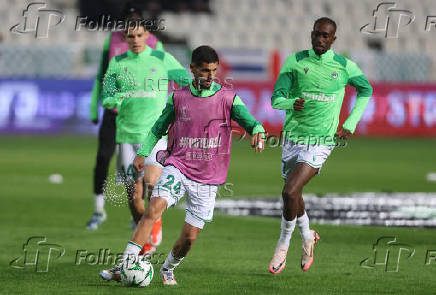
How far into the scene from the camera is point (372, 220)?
1247 cm

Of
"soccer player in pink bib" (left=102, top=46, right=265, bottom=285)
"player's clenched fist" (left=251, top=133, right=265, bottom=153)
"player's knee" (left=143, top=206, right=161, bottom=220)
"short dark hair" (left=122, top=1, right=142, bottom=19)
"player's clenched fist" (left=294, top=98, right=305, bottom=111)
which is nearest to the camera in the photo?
"player's clenched fist" (left=251, top=133, right=265, bottom=153)

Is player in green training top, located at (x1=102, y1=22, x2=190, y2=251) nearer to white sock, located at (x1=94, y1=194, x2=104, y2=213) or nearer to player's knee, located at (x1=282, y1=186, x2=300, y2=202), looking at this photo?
player's knee, located at (x1=282, y1=186, x2=300, y2=202)

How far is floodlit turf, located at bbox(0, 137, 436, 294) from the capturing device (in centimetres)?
788

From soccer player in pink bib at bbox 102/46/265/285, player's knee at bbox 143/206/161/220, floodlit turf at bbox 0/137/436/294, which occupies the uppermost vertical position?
soccer player in pink bib at bbox 102/46/265/285

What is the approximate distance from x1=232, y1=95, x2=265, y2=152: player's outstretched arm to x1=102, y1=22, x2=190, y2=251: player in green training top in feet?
5.98

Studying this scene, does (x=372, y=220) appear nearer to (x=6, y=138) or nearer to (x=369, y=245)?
(x=369, y=245)

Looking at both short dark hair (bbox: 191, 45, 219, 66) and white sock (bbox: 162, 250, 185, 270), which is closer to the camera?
short dark hair (bbox: 191, 45, 219, 66)

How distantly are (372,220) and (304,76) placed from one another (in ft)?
13.5

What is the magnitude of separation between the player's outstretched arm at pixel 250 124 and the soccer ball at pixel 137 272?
1.29m

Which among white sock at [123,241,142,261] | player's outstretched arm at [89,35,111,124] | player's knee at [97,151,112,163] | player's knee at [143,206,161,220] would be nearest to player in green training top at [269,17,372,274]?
player's knee at [143,206,161,220]

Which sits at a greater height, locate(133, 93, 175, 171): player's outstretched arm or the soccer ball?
locate(133, 93, 175, 171): player's outstretched arm

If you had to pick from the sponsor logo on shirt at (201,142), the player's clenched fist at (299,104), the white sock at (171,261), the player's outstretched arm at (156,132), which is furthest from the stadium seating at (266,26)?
the white sock at (171,261)

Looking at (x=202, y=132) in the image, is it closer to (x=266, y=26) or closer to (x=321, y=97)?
(x=321, y=97)

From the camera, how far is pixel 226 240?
10703 millimetres
